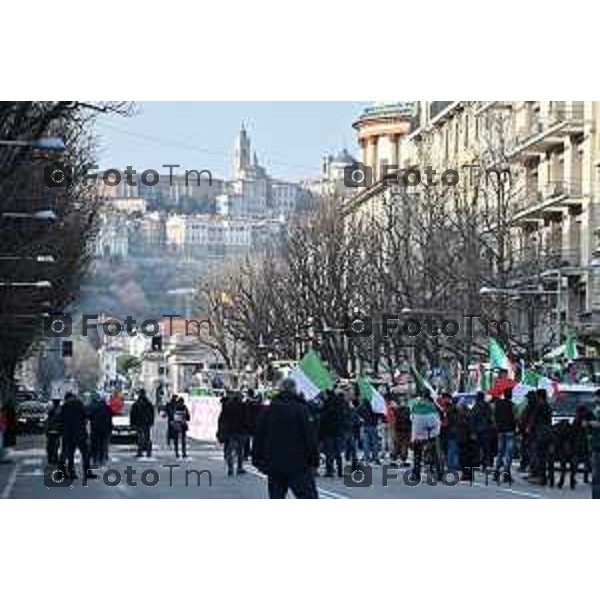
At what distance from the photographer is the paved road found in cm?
2541

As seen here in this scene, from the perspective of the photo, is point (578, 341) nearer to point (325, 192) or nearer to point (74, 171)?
point (325, 192)

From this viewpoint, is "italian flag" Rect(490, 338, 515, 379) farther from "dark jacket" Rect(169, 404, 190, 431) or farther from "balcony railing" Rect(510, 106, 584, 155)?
"balcony railing" Rect(510, 106, 584, 155)

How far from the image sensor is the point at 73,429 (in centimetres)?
2919

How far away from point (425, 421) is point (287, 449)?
41.9 feet

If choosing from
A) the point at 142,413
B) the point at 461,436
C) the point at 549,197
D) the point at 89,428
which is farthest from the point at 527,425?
the point at 549,197

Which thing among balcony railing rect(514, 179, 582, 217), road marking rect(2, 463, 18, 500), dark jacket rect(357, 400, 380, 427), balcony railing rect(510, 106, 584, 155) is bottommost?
road marking rect(2, 463, 18, 500)

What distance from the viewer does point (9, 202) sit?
37469 mm

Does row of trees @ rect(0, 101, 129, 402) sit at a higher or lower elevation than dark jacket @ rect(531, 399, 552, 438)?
higher

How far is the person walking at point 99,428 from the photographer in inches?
1294

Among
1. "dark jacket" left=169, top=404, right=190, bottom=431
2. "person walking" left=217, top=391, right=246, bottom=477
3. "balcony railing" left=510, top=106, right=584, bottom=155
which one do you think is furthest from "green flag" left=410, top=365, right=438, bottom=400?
"balcony railing" left=510, top=106, right=584, bottom=155

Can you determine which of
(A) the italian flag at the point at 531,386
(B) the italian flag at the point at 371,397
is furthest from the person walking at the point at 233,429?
(A) the italian flag at the point at 531,386

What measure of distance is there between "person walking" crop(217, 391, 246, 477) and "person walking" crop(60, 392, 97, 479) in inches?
119
